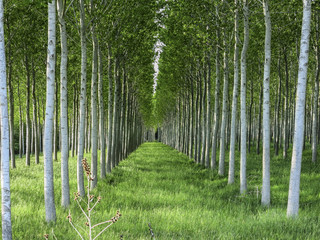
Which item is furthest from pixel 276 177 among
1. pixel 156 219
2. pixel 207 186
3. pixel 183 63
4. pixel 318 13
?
pixel 183 63

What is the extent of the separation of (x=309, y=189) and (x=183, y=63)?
1293 centimetres

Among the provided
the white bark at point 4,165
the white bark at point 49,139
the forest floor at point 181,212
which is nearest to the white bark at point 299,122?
the forest floor at point 181,212

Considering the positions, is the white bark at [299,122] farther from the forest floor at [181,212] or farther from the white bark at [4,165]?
the white bark at [4,165]

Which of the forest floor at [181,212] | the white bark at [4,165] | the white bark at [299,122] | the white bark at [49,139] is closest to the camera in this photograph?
the white bark at [4,165]

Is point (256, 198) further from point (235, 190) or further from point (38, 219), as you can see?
point (38, 219)

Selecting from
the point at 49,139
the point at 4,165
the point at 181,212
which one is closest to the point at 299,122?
the point at 181,212

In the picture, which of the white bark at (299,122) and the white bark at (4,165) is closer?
the white bark at (4,165)

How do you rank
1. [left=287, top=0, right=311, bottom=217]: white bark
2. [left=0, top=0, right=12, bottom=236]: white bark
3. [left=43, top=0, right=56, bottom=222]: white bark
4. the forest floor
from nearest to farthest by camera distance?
[left=0, top=0, right=12, bottom=236]: white bark
the forest floor
[left=43, top=0, right=56, bottom=222]: white bark
[left=287, top=0, right=311, bottom=217]: white bark

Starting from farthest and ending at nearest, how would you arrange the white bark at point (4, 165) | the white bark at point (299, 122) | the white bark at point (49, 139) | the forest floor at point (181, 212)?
the white bark at point (299, 122) → the white bark at point (49, 139) → the forest floor at point (181, 212) → the white bark at point (4, 165)

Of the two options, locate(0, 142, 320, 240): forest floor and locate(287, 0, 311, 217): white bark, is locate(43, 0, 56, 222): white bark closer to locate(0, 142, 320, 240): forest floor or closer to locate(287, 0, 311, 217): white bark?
locate(0, 142, 320, 240): forest floor

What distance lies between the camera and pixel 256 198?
30.1 ft

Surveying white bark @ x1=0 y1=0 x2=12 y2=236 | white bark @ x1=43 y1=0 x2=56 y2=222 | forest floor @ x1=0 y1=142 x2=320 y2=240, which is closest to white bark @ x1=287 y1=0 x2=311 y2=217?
forest floor @ x1=0 y1=142 x2=320 y2=240

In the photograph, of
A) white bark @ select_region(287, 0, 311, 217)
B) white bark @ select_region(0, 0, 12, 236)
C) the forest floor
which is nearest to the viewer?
white bark @ select_region(0, 0, 12, 236)

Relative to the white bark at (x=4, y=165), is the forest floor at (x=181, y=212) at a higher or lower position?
lower
